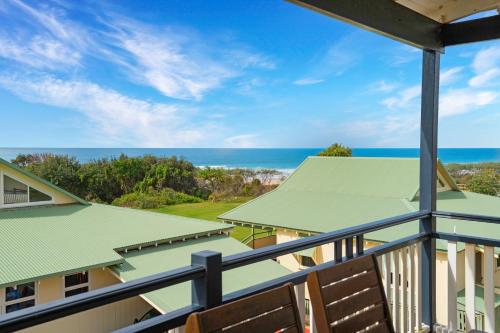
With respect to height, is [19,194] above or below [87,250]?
above

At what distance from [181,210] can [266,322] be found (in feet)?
28.2

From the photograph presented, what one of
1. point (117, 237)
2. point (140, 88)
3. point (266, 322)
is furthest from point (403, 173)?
point (266, 322)

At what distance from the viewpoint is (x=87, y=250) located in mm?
9641

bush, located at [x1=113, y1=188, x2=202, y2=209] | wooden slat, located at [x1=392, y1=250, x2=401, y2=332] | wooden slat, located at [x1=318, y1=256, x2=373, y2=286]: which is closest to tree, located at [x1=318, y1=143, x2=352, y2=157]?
bush, located at [x1=113, y1=188, x2=202, y2=209]

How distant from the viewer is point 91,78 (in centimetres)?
1409

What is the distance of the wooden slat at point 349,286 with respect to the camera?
1.26 m

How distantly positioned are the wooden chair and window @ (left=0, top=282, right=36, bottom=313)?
884 centimetres

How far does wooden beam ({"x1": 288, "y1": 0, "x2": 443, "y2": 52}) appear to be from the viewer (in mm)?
1646

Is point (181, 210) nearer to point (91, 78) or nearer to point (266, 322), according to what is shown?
point (91, 78)

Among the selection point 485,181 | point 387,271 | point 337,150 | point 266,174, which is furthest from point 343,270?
point 337,150

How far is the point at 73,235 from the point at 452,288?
1038cm

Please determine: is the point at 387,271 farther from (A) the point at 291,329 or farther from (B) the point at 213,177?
(B) the point at 213,177

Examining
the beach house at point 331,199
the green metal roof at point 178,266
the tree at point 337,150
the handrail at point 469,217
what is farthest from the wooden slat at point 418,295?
the tree at point 337,150

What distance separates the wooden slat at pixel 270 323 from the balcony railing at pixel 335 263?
0.89 ft
